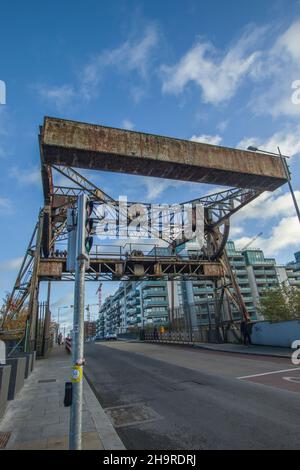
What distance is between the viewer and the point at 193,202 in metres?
21.7

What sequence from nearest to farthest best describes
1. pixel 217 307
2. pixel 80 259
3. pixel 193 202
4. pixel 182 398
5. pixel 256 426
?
pixel 80 259, pixel 256 426, pixel 182 398, pixel 193 202, pixel 217 307

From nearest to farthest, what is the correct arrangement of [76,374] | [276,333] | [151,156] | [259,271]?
[76,374]
[151,156]
[276,333]
[259,271]

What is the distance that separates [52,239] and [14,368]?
1344cm

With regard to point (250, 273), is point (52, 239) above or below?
below

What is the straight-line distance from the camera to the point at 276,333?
62.8 feet

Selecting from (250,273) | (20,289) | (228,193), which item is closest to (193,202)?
(228,193)

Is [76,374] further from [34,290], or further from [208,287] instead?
[208,287]

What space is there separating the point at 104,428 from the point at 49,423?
1.36 meters

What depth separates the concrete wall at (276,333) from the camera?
57.6ft

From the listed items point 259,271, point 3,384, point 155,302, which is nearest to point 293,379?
point 3,384

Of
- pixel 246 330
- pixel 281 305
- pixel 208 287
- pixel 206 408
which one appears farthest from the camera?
pixel 208 287

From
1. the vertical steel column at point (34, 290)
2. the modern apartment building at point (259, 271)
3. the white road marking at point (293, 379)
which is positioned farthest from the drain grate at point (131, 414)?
the modern apartment building at point (259, 271)
